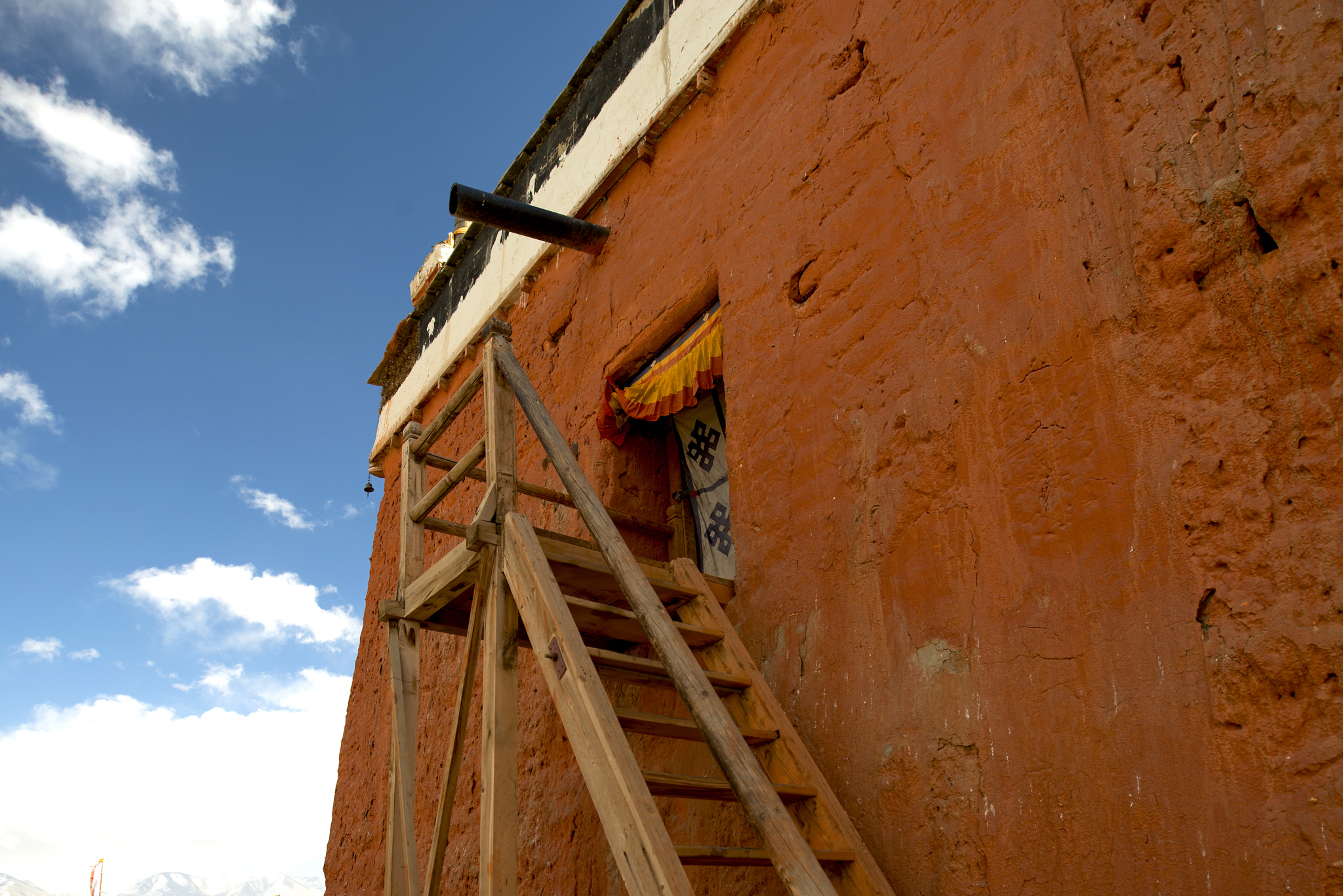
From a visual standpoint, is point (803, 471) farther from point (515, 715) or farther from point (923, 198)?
point (515, 715)

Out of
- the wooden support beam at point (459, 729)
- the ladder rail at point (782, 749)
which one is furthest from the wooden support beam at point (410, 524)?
the ladder rail at point (782, 749)

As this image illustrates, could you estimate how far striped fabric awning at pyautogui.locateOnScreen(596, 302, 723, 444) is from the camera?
4.98 m

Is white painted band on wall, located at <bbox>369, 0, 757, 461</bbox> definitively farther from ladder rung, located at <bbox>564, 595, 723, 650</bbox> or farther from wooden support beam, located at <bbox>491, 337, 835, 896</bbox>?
ladder rung, located at <bbox>564, 595, 723, 650</bbox>

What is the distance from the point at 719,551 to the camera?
17.0 ft

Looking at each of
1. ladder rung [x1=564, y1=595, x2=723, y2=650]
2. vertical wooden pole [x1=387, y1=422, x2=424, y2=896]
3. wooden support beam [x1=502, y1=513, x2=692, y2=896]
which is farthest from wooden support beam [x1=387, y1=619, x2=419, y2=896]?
wooden support beam [x1=502, y1=513, x2=692, y2=896]

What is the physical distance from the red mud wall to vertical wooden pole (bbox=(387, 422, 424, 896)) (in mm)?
871

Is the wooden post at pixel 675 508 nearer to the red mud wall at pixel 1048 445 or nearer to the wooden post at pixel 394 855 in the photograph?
the red mud wall at pixel 1048 445

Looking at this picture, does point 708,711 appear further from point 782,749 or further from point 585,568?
point 585,568

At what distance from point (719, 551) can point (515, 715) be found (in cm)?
199

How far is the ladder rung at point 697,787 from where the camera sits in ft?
9.91

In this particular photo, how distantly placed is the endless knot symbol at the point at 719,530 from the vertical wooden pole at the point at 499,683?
150 centimetres

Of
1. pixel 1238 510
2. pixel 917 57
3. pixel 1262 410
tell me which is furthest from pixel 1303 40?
pixel 917 57

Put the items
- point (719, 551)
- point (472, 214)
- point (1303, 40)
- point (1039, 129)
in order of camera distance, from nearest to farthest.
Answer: point (1303, 40) → point (1039, 129) → point (719, 551) → point (472, 214)

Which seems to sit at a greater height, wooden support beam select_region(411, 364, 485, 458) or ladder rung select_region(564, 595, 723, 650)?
wooden support beam select_region(411, 364, 485, 458)
